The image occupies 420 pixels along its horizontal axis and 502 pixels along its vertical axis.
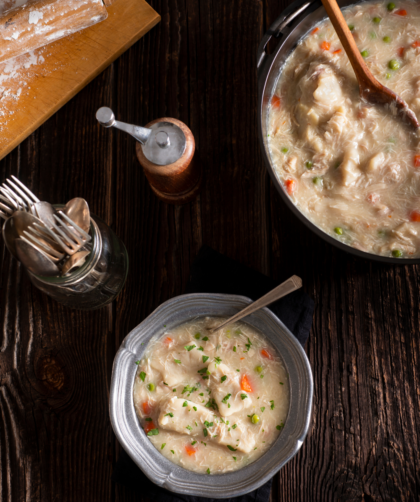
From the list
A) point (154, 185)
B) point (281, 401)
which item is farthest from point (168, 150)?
point (281, 401)

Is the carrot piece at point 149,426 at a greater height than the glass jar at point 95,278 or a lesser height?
lesser

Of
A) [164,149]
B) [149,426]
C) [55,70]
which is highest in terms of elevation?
[55,70]

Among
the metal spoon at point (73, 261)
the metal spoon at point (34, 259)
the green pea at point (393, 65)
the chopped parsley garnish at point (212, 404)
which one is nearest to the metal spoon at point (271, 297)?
the chopped parsley garnish at point (212, 404)

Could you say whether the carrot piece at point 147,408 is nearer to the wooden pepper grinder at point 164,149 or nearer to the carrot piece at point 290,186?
the wooden pepper grinder at point 164,149

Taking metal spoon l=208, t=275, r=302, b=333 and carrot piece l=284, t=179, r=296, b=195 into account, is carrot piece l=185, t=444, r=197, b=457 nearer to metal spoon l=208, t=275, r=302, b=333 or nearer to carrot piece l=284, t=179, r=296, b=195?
metal spoon l=208, t=275, r=302, b=333

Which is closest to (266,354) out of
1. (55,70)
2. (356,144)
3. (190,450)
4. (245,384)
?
(245,384)

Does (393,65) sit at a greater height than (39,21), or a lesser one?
lesser

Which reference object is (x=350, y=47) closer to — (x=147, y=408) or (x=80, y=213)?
(x=80, y=213)
